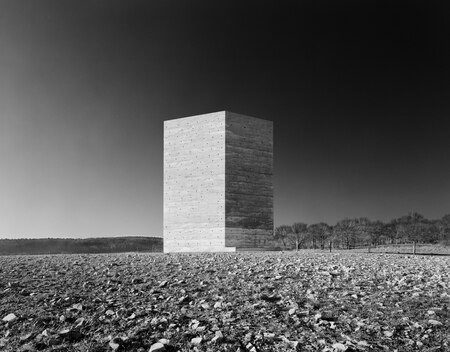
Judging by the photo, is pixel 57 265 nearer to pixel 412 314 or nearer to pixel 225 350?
pixel 225 350

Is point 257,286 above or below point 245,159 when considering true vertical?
below

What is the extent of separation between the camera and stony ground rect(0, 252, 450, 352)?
6648 millimetres

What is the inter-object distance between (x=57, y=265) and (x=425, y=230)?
45273 millimetres

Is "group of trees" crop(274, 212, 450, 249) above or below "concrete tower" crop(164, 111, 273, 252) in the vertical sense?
below

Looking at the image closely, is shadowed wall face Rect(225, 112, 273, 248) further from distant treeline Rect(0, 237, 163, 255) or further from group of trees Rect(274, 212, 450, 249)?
group of trees Rect(274, 212, 450, 249)

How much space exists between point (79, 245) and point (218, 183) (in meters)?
31.1

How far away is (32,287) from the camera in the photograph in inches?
404

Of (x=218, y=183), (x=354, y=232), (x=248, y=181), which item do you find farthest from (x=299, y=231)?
(x=218, y=183)

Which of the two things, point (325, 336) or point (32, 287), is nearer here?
point (325, 336)

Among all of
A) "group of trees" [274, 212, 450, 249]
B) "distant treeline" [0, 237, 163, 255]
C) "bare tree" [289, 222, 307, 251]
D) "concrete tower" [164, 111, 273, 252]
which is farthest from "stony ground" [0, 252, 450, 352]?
"bare tree" [289, 222, 307, 251]

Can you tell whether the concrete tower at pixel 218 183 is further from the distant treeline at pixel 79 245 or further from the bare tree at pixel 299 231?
the bare tree at pixel 299 231

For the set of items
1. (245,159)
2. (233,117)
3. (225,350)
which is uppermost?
(233,117)

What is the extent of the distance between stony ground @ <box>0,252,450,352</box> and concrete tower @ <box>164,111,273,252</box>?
1363 cm

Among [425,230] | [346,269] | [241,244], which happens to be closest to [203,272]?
[346,269]
